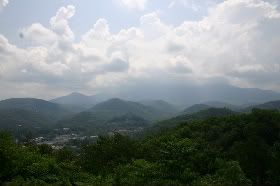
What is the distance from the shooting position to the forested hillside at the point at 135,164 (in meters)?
27.9

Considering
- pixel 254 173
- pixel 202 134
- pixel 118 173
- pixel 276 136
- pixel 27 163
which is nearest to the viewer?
pixel 27 163

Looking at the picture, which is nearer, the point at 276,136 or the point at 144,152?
the point at 144,152

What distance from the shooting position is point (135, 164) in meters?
35.3

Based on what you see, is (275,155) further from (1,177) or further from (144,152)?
(1,177)

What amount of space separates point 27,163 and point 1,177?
2.37 m

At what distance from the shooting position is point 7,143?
29.4 m

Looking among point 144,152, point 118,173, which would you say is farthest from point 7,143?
point 144,152

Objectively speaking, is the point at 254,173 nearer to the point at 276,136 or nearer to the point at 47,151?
the point at 47,151

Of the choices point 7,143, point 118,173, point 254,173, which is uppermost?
point 7,143

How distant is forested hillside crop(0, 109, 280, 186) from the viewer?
27.9m

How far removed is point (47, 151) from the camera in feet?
147

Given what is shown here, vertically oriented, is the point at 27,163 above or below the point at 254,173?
above

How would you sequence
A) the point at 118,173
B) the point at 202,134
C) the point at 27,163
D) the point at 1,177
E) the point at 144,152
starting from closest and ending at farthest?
the point at 1,177, the point at 27,163, the point at 118,173, the point at 144,152, the point at 202,134

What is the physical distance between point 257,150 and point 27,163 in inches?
1386
